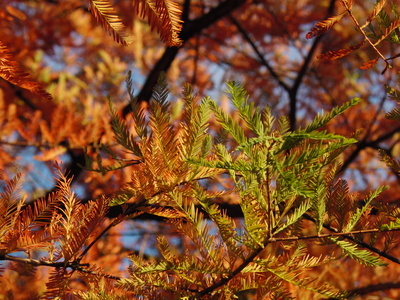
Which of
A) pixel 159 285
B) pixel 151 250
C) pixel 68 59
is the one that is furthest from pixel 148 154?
pixel 68 59

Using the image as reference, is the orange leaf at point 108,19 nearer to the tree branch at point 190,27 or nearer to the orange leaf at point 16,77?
the orange leaf at point 16,77

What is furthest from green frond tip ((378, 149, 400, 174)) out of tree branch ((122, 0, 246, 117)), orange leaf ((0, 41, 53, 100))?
tree branch ((122, 0, 246, 117))

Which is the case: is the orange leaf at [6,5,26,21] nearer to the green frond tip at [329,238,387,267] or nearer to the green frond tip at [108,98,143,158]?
the green frond tip at [108,98,143,158]

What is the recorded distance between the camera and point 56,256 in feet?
2.66

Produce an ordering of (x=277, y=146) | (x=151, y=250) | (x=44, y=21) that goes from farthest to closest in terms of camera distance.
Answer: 1. (x=44, y=21)
2. (x=151, y=250)
3. (x=277, y=146)

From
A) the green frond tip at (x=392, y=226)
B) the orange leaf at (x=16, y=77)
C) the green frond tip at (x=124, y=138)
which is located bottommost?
the green frond tip at (x=392, y=226)

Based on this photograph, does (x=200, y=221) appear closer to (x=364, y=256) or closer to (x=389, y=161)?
(x=364, y=256)

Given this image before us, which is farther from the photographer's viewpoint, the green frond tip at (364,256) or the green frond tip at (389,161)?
the green frond tip at (389,161)

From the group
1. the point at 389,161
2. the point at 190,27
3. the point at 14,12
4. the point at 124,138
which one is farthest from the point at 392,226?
the point at 14,12

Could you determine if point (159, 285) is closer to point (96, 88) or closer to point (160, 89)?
point (160, 89)

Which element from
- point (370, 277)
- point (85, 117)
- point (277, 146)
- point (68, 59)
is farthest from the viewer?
point (68, 59)

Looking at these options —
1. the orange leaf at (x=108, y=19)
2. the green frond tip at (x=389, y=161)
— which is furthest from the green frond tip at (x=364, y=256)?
the orange leaf at (x=108, y=19)

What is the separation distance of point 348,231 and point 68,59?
15.4 feet

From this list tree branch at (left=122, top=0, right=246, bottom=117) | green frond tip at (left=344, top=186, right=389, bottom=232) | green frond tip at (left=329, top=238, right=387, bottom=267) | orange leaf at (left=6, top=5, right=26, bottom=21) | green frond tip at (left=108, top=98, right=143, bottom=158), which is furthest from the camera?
tree branch at (left=122, top=0, right=246, bottom=117)
